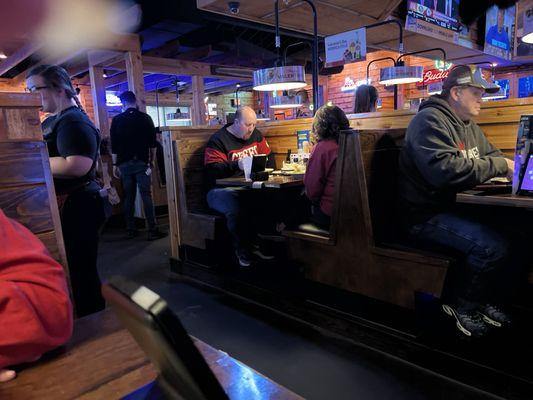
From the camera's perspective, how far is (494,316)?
218cm

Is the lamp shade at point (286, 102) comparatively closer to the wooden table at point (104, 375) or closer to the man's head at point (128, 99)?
the man's head at point (128, 99)

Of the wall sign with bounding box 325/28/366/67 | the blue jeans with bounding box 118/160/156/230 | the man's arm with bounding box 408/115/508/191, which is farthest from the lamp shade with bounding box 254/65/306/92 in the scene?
the blue jeans with bounding box 118/160/156/230

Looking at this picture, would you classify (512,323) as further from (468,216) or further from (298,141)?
(298,141)

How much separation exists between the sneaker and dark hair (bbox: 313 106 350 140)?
1.31 meters

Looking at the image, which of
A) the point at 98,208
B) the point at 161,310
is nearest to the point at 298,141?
the point at 98,208

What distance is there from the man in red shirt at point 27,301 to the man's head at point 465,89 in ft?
7.45

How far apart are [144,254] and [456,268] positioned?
332cm

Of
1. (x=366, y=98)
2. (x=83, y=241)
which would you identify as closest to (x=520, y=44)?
(x=366, y=98)

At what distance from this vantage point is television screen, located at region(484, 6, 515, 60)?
5.49m

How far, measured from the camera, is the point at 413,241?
2295 millimetres

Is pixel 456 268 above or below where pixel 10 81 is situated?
below

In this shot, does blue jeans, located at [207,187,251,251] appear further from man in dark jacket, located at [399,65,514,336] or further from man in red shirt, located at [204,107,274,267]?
man in dark jacket, located at [399,65,514,336]

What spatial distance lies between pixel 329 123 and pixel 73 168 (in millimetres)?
1610

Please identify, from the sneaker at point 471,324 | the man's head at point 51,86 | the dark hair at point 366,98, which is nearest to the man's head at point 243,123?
the dark hair at point 366,98
